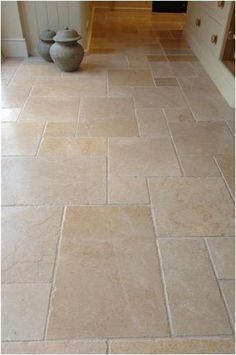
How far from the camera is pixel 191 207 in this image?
1.61 m

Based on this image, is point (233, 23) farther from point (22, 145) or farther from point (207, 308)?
point (207, 308)

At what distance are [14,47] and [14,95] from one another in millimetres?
1112

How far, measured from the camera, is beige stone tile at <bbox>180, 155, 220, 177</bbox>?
1838 millimetres

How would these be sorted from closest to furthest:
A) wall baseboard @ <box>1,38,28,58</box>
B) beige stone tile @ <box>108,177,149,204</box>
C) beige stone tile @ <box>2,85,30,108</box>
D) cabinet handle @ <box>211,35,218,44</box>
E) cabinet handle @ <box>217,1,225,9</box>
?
beige stone tile @ <box>108,177,149,204</box> < beige stone tile @ <box>2,85,30,108</box> < cabinet handle @ <box>217,1,225,9</box> < cabinet handle @ <box>211,35,218,44</box> < wall baseboard @ <box>1,38,28,58</box>

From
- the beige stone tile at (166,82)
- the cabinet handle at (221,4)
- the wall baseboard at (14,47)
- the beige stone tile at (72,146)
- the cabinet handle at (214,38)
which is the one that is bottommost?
the beige stone tile at (72,146)

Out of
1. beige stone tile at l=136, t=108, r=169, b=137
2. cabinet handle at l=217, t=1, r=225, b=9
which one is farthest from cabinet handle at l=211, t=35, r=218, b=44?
beige stone tile at l=136, t=108, r=169, b=137

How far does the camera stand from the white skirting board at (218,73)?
2.58m

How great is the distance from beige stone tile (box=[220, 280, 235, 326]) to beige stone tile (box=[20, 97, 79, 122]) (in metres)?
1.62

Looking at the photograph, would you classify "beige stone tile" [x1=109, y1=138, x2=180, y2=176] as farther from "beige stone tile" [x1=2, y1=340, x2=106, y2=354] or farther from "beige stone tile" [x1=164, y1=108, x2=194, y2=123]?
"beige stone tile" [x1=2, y1=340, x2=106, y2=354]

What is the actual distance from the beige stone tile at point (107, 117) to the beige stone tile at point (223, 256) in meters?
1.05

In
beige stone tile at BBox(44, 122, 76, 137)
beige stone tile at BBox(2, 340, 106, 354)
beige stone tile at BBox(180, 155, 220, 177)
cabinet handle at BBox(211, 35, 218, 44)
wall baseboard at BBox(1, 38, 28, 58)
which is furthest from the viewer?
wall baseboard at BBox(1, 38, 28, 58)

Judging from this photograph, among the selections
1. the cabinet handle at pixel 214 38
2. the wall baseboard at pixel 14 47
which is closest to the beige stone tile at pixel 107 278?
the cabinet handle at pixel 214 38

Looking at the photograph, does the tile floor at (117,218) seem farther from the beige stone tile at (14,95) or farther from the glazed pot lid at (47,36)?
the glazed pot lid at (47,36)

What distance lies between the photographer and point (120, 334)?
1.09m
